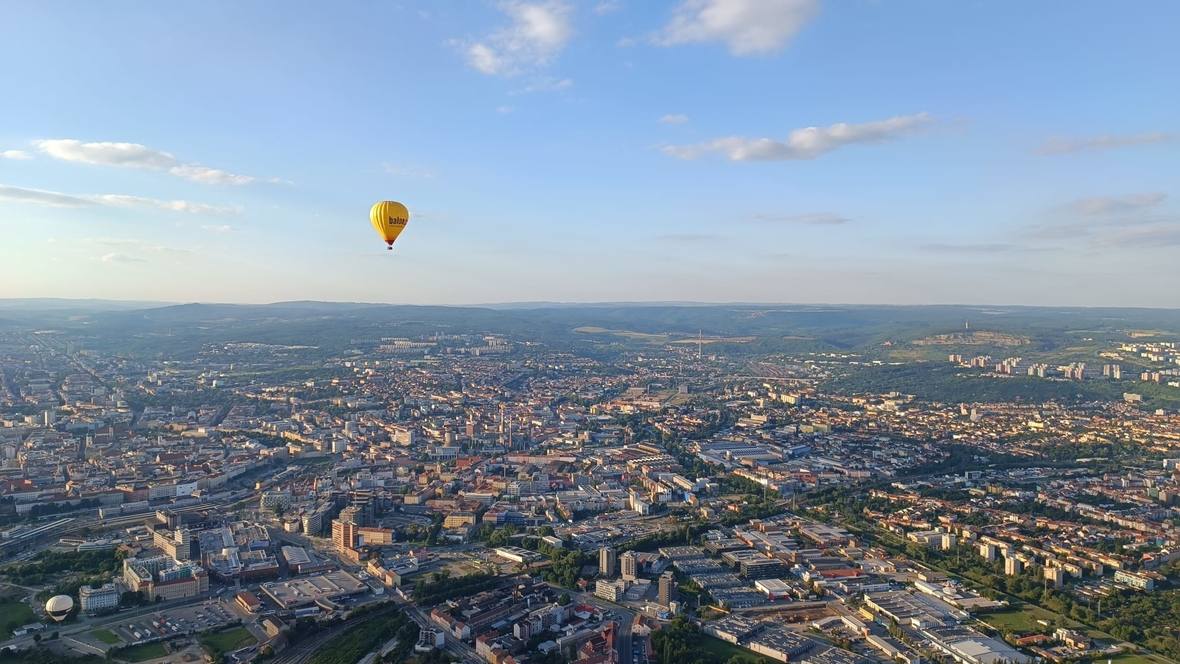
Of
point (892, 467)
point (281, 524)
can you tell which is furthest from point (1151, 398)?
point (281, 524)

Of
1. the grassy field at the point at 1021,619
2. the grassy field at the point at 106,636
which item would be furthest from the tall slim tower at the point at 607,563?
the grassy field at the point at 106,636

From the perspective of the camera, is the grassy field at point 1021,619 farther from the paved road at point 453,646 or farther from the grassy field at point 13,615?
the grassy field at point 13,615

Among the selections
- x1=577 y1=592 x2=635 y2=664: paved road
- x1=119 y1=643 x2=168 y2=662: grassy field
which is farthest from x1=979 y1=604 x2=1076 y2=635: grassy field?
x1=119 y1=643 x2=168 y2=662: grassy field

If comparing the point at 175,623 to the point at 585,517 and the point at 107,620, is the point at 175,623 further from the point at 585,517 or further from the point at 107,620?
the point at 585,517

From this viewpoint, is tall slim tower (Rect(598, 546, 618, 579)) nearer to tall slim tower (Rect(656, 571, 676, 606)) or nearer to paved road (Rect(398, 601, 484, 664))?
tall slim tower (Rect(656, 571, 676, 606))

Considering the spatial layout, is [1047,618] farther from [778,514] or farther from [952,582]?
[778,514]
